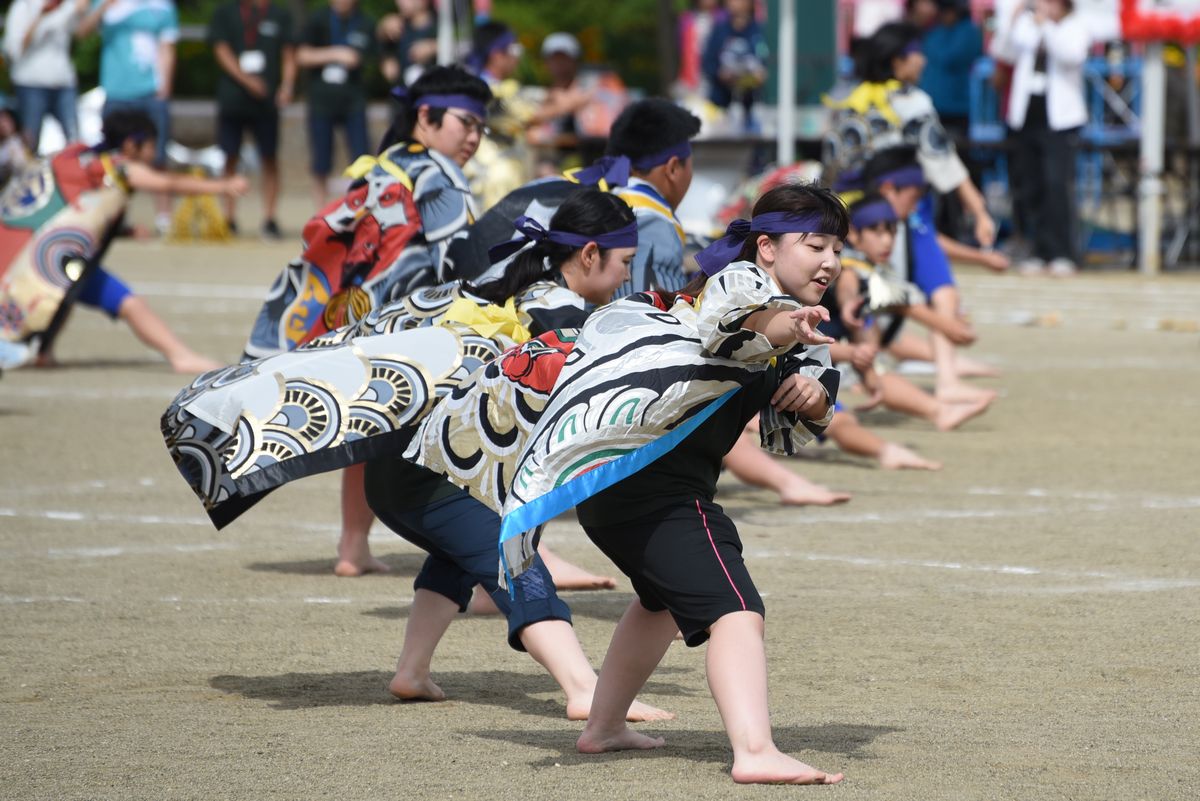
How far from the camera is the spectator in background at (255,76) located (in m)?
19.5

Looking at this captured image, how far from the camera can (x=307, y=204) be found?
1061 inches

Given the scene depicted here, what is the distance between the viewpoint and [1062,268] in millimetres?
17516

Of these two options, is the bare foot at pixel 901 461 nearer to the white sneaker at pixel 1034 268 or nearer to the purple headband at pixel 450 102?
the purple headband at pixel 450 102

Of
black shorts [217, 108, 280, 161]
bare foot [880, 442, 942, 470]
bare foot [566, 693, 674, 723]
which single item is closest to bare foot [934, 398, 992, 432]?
bare foot [880, 442, 942, 470]

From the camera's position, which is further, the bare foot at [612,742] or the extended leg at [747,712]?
the bare foot at [612,742]

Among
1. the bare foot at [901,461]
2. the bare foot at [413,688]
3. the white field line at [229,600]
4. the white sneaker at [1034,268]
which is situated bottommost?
the white sneaker at [1034,268]

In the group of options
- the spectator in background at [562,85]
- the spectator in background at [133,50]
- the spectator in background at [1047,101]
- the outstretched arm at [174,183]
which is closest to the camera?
the outstretched arm at [174,183]

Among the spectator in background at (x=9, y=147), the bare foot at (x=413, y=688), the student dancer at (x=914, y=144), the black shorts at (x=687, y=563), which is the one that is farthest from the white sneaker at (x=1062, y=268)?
the black shorts at (x=687, y=563)

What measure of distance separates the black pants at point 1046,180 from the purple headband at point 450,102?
34.6 ft

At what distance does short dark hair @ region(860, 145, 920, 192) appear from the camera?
970 cm

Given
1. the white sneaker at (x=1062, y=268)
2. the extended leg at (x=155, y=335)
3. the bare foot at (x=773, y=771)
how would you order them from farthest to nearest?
the white sneaker at (x=1062, y=268) < the extended leg at (x=155, y=335) < the bare foot at (x=773, y=771)

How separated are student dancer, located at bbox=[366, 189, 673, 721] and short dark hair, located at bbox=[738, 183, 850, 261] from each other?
685mm

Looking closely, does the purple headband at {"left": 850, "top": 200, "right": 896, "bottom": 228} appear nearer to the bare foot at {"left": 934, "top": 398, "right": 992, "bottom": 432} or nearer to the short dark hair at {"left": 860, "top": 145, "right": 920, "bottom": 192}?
the short dark hair at {"left": 860, "top": 145, "right": 920, "bottom": 192}

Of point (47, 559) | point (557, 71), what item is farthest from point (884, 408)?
point (557, 71)
